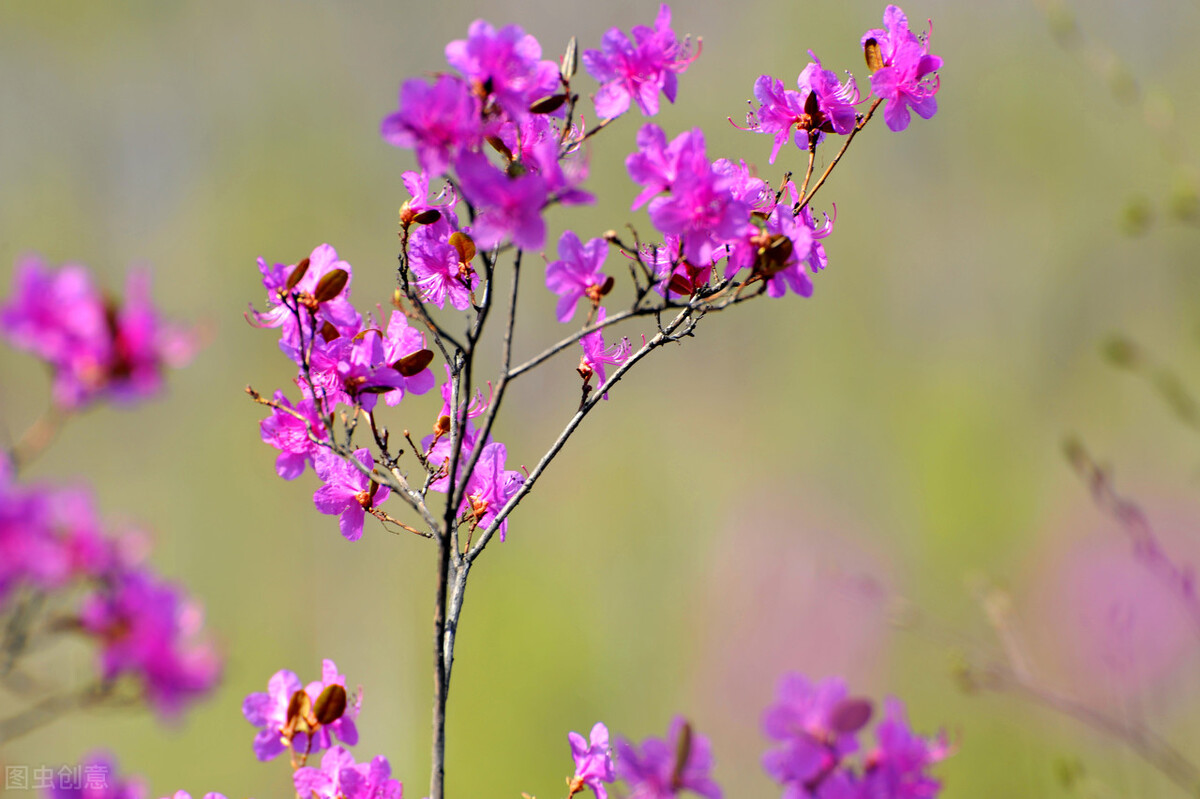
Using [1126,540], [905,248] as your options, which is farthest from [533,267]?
[1126,540]

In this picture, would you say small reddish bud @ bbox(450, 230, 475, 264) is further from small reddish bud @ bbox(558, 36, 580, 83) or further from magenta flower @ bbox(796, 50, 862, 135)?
magenta flower @ bbox(796, 50, 862, 135)

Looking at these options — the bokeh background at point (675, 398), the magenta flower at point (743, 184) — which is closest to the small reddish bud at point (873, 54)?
the magenta flower at point (743, 184)

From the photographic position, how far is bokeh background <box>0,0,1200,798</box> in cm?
435

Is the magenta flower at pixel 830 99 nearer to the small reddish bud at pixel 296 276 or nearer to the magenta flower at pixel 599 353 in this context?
the magenta flower at pixel 599 353

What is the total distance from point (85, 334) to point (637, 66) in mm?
482

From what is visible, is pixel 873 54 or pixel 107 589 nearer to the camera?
pixel 107 589

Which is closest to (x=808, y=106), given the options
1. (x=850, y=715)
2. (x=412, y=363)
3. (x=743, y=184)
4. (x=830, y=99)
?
(x=830, y=99)

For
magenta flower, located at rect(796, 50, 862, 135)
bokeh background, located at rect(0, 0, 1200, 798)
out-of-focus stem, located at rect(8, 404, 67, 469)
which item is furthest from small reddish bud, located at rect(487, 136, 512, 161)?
bokeh background, located at rect(0, 0, 1200, 798)

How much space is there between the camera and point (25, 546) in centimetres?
42

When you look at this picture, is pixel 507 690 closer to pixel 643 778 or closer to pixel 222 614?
pixel 222 614

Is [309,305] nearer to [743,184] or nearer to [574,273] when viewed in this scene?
[574,273]

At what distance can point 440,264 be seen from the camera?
806mm

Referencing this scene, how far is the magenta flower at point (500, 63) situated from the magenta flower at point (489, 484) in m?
0.34

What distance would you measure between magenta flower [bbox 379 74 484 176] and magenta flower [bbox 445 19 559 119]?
2cm
